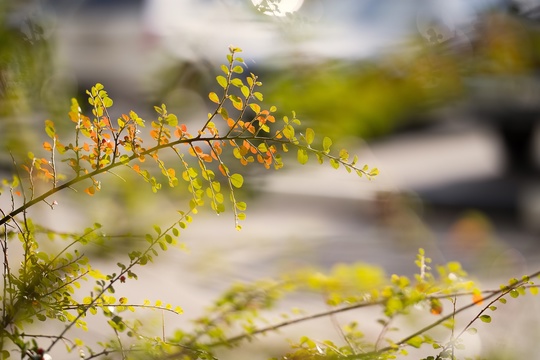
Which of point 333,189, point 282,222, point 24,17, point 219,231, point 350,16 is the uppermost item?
point 333,189

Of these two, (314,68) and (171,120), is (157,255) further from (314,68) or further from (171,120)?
(314,68)

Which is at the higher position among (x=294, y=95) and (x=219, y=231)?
(x=219, y=231)

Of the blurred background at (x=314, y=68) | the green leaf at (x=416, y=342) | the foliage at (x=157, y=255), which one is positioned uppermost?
the blurred background at (x=314, y=68)

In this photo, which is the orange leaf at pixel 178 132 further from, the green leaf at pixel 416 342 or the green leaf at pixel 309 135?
the green leaf at pixel 416 342

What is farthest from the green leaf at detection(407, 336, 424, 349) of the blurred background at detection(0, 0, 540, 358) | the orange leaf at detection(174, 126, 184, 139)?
the orange leaf at detection(174, 126, 184, 139)

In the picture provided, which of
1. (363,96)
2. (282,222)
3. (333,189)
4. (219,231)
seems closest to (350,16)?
(363,96)

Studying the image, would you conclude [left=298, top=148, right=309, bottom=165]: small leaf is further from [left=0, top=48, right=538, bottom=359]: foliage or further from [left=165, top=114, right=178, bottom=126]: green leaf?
[left=165, top=114, right=178, bottom=126]: green leaf

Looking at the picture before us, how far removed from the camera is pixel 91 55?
2592mm

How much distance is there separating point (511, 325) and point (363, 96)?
1.07 m

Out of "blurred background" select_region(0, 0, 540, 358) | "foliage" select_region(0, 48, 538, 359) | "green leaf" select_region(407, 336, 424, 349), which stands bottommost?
"green leaf" select_region(407, 336, 424, 349)

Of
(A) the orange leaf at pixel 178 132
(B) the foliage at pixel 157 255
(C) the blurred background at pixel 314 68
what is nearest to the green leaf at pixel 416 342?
(B) the foliage at pixel 157 255

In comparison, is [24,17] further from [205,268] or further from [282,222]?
[282,222]

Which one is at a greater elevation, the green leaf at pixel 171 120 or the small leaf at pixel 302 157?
the green leaf at pixel 171 120

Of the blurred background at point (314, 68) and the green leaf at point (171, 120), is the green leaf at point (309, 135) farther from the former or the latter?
the green leaf at point (171, 120)
